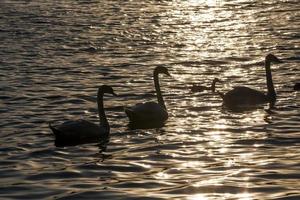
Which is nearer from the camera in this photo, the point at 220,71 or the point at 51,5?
the point at 220,71

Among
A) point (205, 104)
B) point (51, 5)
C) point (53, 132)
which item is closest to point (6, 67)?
point (205, 104)

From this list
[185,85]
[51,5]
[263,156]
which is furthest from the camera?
[51,5]

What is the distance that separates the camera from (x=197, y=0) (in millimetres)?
56500

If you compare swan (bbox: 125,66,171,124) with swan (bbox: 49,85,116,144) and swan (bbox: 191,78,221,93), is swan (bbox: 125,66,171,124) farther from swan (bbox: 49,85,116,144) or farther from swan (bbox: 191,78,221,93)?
swan (bbox: 191,78,221,93)

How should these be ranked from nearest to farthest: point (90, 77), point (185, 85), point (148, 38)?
point (185, 85), point (90, 77), point (148, 38)

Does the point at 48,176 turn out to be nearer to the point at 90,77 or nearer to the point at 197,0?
the point at 90,77

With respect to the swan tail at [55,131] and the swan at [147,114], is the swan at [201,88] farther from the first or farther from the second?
the swan tail at [55,131]

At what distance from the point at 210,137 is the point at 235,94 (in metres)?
5.16

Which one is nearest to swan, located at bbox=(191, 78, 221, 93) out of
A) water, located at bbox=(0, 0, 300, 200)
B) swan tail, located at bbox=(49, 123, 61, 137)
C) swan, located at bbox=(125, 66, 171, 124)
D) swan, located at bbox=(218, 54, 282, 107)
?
water, located at bbox=(0, 0, 300, 200)

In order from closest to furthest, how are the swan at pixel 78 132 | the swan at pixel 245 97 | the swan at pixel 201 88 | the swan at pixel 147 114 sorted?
the swan at pixel 78 132 < the swan at pixel 147 114 < the swan at pixel 245 97 < the swan at pixel 201 88

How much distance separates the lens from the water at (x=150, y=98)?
56.3 ft

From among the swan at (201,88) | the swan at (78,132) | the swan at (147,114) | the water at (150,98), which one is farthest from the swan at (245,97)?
the swan at (78,132)

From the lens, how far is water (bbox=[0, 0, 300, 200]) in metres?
17.2

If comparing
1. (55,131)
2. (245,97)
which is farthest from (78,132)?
(245,97)
